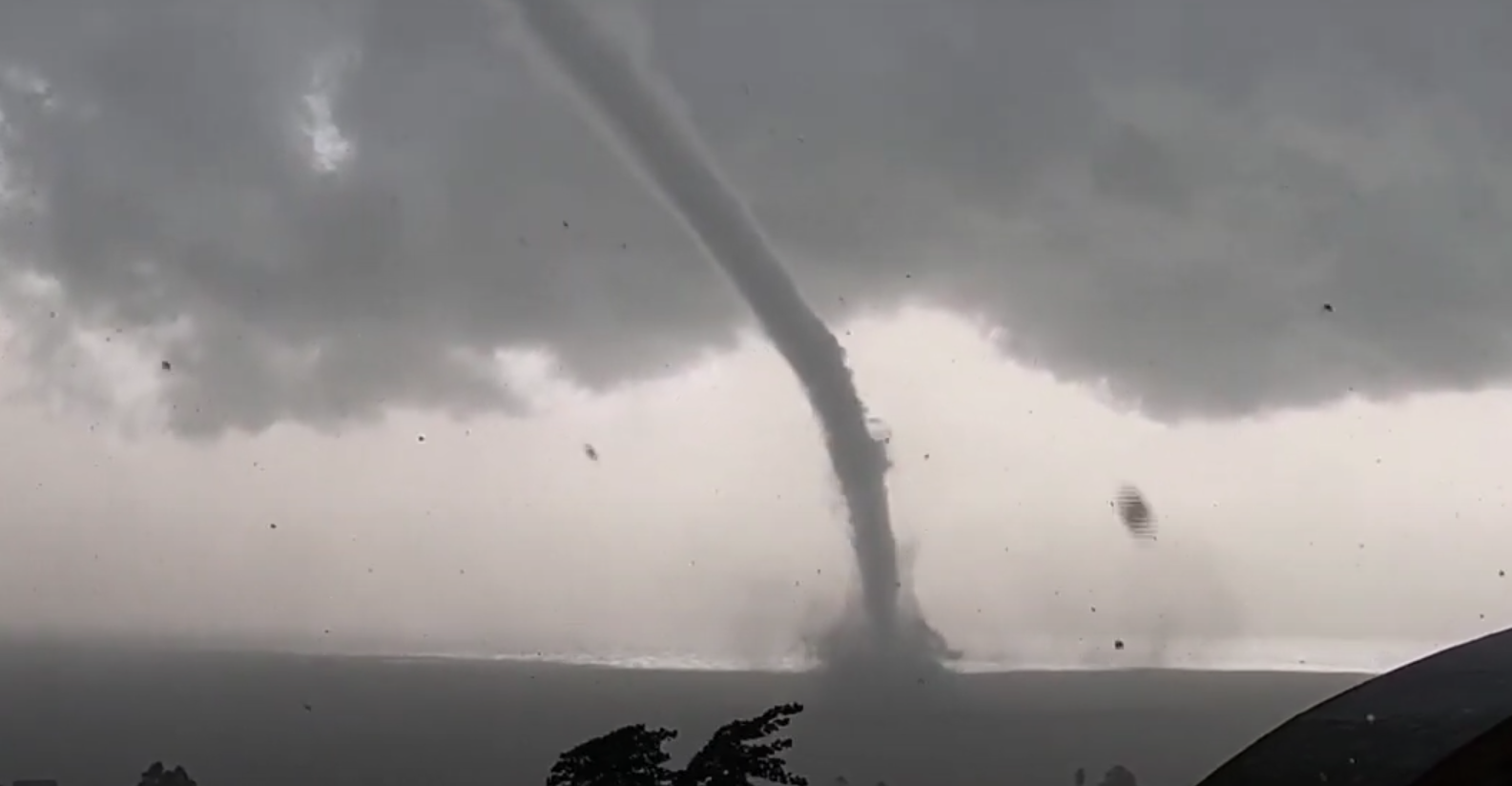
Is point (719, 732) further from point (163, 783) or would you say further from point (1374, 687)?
point (163, 783)

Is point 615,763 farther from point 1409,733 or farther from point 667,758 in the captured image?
point 1409,733

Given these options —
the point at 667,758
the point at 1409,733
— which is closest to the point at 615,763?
the point at 667,758

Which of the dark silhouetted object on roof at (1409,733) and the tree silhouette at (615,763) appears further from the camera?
the tree silhouette at (615,763)

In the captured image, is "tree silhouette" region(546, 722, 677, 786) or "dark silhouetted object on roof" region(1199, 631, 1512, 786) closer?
"dark silhouetted object on roof" region(1199, 631, 1512, 786)

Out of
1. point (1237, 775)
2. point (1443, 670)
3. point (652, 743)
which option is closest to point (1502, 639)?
point (1443, 670)
